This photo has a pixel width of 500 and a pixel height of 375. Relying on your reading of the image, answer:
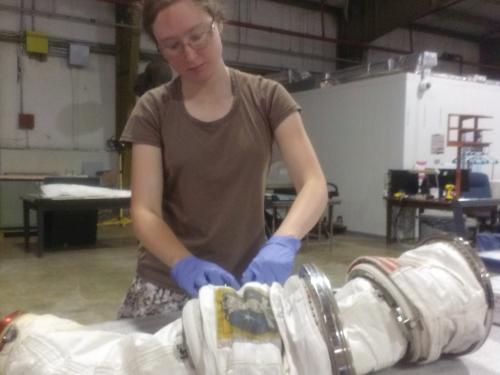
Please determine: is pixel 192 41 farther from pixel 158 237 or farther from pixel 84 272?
pixel 84 272

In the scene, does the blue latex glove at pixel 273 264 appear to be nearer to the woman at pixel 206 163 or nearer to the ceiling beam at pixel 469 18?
the woman at pixel 206 163

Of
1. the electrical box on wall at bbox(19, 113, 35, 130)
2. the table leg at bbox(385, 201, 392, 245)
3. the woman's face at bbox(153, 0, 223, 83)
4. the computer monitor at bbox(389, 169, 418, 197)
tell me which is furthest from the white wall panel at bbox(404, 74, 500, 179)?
the woman's face at bbox(153, 0, 223, 83)

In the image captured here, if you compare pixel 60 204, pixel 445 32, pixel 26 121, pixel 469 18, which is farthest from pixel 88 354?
pixel 445 32

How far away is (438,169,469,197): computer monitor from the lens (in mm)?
4660

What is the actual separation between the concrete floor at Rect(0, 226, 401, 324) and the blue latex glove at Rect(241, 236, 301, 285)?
1.59m

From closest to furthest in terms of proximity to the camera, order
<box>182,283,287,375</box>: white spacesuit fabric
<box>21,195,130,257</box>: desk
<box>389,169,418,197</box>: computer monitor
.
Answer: <box>182,283,287,375</box>: white spacesuit fabric
<box>21,195,130,257</box>: desk
<box>389,169,418,197</box>: computer monitor

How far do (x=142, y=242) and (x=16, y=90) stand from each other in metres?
5.90

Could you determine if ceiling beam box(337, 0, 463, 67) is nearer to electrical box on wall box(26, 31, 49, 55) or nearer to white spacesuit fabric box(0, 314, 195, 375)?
electrical box on wall box(26, 31, 49, 55)

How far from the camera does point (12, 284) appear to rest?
11.7 feet

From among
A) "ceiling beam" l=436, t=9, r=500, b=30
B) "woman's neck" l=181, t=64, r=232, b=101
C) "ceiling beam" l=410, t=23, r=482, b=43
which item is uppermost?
"ceiling beam" l=436, t=9, r=500, b=30

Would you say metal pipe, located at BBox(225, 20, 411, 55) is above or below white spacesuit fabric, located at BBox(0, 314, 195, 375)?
above

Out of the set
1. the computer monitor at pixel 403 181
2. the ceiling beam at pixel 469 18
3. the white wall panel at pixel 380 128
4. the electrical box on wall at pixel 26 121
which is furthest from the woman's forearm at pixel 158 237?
the ceiling beam at pixel 469 18

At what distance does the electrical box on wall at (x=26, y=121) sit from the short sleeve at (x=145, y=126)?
571cm

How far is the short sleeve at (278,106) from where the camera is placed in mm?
1081
